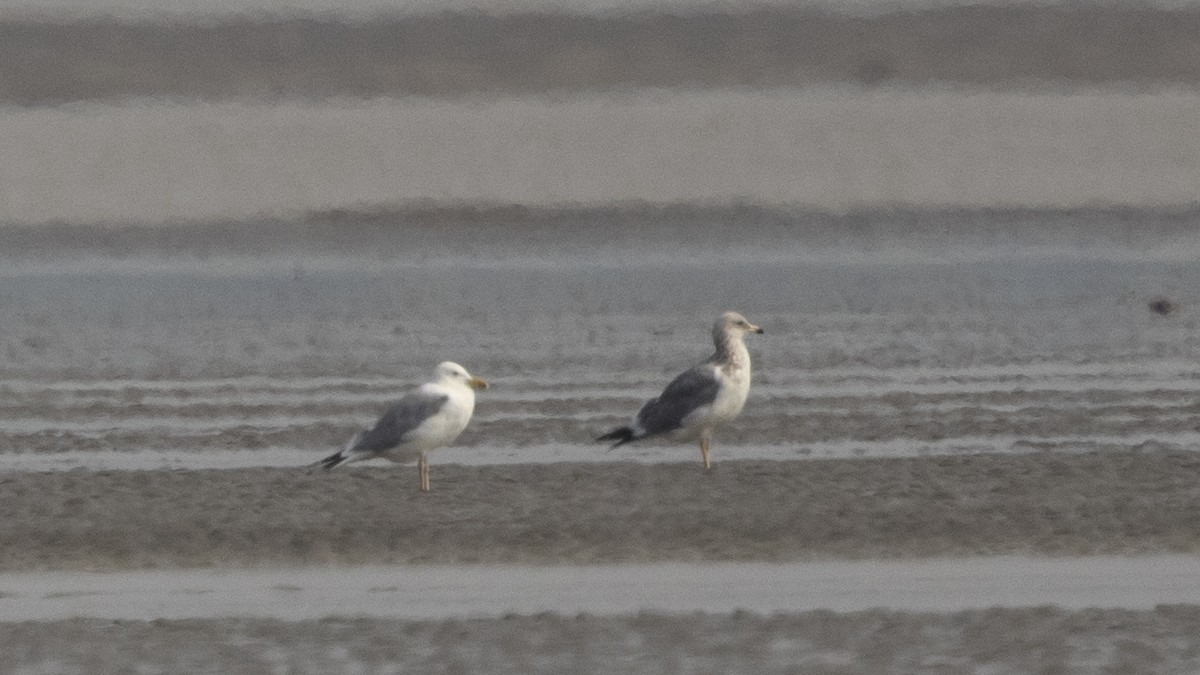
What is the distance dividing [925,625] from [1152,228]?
907 inches

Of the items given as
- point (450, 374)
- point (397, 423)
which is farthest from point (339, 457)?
point (450, 374)

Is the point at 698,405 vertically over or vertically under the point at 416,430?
over

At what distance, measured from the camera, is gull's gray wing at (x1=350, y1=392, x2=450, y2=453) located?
13.7 meters

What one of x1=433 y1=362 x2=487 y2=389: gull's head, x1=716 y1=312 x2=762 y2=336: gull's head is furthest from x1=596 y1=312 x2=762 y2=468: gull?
x1=433 y1=362 x2=487 y2=389: gull's head

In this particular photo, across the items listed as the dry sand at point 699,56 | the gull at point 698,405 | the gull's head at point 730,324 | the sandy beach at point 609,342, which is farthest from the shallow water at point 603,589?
the dry sand at point 699,56

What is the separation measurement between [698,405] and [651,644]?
4.52 m

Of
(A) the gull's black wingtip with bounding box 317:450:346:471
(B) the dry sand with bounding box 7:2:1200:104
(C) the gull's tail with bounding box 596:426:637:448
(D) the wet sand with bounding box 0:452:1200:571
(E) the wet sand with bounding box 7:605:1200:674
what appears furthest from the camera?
(B) the dry sand with bounding box 7:2:1200:104

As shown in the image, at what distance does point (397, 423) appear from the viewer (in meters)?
13.7

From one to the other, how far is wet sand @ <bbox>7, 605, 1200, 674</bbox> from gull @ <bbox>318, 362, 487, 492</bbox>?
3300 millimetres

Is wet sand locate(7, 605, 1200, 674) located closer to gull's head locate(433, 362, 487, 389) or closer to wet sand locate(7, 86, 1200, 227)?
gull's head locate(433, 362, 487, 389)

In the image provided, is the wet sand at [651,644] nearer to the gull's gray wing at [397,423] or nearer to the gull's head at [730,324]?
the gull's gray wing at [397,423]

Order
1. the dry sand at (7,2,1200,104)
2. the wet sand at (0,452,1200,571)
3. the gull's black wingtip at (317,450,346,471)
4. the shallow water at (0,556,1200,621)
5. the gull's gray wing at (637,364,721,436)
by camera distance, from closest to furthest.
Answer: the shallow water at (0,556,1200,621), the wet sand at (0,452,1200,571), the gull's black wingtip at (317,450,346,471), the gull's gray wing at (637,364,721,436), the dry sand at (7,2,1200,104)

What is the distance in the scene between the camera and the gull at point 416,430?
1366 cm

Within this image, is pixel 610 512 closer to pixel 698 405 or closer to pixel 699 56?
pixel 698 405
